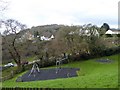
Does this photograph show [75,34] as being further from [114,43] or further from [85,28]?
[114,43]

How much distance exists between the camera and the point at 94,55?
62.3m

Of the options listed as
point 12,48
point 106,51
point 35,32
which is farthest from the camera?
point 35,32

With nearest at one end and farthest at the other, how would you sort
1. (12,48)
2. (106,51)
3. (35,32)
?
1. (12,48)
2. (106,51)
3. (35,32)

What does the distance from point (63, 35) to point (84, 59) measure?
7.43 meters

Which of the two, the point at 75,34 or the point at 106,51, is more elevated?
the point at 75,34

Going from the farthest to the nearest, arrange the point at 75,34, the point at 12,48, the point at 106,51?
the point at 106,51
the point at 75,34
the point at 12,48

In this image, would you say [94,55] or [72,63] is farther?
[94,55]

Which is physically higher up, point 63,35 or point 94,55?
point 63,35

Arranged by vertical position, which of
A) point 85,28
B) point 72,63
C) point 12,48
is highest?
point 85,28

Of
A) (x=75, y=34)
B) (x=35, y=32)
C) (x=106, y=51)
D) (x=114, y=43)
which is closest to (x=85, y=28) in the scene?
(x=75, y=34)

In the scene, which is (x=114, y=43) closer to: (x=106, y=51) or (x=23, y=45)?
(x=106, y=51)

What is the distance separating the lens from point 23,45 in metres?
57.4

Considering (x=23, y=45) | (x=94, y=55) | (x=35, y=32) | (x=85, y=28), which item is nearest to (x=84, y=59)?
(x=94, y=55)

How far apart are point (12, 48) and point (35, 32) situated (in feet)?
73.0
